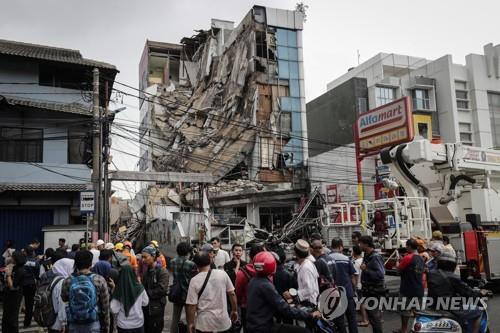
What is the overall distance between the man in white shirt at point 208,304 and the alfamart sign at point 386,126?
59.7ft

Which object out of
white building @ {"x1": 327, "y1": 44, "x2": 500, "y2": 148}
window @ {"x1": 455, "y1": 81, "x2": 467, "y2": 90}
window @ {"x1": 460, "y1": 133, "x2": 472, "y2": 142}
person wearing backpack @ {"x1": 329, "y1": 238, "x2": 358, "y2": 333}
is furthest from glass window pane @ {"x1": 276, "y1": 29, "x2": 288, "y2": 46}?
person wearing backpack @ {"x1": 329, "y1": 238, "x2": 358, "y2": 333}

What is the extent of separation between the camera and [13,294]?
818 centimetres

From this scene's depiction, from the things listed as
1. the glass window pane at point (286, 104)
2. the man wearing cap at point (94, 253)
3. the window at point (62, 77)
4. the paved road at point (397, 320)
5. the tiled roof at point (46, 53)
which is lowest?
the paved road at point (397, 320)

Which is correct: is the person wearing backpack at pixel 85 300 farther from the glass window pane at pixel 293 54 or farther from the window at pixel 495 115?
the window at pixel 495 115

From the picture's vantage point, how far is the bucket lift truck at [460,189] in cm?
1023

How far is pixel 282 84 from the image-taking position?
116 ft

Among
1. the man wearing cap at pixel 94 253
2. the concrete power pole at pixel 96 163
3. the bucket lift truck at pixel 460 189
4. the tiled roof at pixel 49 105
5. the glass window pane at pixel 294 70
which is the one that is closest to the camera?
the man wearing cap at pixel 94 253

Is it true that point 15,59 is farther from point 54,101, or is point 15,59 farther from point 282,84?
point 282,84

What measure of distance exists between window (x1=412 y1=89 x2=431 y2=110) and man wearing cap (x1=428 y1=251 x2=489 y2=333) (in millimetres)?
33367

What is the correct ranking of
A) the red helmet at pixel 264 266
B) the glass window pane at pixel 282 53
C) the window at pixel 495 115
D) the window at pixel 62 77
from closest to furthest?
1. the red helmet at pixel 264 266
2. the window at pixel 62 77
3. the glass window pane at pixel 282 53
4. the window at pixel 495 115

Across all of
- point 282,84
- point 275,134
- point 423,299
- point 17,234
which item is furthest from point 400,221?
point 282,84

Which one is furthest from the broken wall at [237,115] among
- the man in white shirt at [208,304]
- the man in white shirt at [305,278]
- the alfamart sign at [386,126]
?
the man in white shirt at [208,304]

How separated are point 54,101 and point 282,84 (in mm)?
21519

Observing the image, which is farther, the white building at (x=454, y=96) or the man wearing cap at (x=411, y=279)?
the white building at (x=454, y=96)
